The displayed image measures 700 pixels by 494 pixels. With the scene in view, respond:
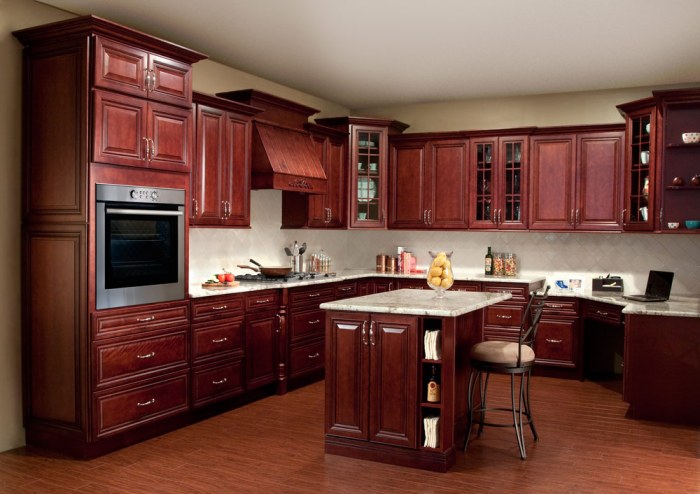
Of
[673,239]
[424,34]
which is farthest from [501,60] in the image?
[673,239]

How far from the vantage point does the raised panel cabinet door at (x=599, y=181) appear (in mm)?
6797

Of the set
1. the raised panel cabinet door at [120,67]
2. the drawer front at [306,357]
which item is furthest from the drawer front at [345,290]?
the raised panel cabinet door at [120,67]

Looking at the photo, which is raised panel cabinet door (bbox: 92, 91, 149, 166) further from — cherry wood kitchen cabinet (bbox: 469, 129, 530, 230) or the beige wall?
cherry wood kitchen cabinet (bbox: 469, 129, 530, 230)

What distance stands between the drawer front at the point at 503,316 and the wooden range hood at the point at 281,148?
212 centimetres

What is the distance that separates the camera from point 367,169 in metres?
7.68

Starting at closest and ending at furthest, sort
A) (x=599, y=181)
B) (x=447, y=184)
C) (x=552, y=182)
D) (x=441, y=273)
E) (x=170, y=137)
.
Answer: (x=441, y=273) → (x=170, y=137) → (x=599, y=181) → (x=552, y=182) → (x=447, y=184)

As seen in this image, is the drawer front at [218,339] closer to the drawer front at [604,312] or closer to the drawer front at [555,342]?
the drawer front at [555,342]

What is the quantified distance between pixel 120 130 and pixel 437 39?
2553 mm

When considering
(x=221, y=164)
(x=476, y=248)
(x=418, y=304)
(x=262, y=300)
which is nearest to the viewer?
(x=418, y=304)

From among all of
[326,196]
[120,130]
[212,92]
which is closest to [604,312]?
[326,196]

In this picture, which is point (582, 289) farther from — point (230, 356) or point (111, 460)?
point (111, 460)

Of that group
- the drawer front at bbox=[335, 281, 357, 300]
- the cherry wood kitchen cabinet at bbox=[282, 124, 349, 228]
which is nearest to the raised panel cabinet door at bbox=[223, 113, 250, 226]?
the cherry wood kitchen cabinet at bbox=[282, 124, 349, 228]

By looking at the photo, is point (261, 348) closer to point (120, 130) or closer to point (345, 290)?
point (345, 290)

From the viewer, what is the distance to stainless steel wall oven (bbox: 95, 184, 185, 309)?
13.9 ft
